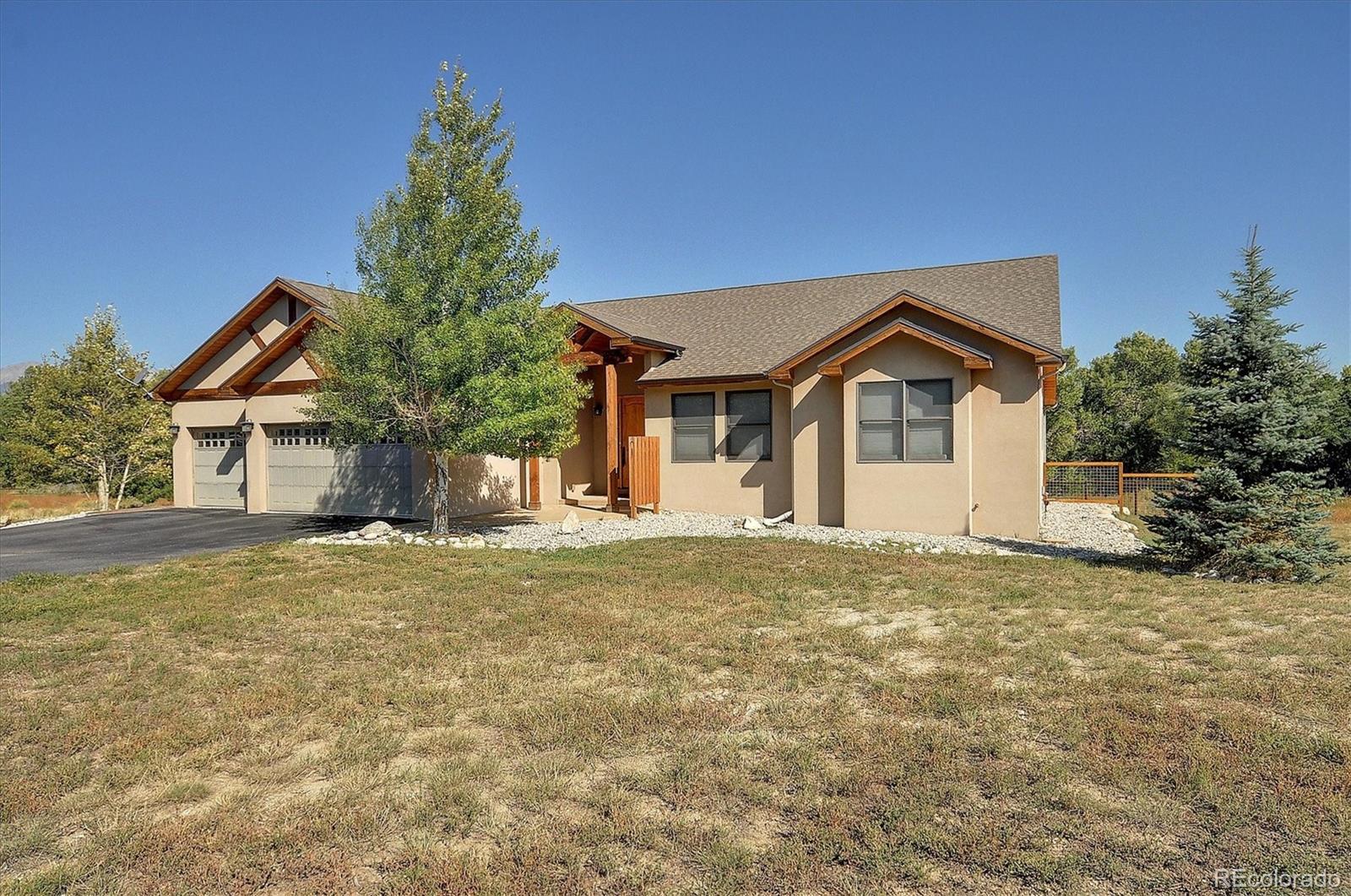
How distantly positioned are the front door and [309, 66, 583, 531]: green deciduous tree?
480 centimetres

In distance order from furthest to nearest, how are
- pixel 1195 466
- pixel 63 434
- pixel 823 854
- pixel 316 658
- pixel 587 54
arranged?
pixel 63 434
pixel 587 54
pixel 1195 466
pixel 316 658
pixel 823 854

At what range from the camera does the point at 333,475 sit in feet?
60.3

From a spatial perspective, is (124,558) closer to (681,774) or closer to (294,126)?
(294,126)

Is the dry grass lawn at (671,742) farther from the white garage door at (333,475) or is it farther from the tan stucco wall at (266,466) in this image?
the white garage door at (333,475)

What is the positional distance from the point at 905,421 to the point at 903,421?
0.03m

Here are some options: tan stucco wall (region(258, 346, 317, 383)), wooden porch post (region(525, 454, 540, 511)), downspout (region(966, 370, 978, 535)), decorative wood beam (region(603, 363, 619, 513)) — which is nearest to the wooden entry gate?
decorative wood beam (region(603, 363, 619, 513))

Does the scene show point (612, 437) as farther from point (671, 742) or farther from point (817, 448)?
point (671, 742)

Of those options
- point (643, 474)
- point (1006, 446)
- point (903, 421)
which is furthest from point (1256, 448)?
point (643, 474)

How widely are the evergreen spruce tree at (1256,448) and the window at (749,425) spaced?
789 cm

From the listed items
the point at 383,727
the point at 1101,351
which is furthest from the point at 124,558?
the point at 1101,351

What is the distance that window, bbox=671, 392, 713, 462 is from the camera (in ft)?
56.7

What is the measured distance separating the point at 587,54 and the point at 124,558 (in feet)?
42.4

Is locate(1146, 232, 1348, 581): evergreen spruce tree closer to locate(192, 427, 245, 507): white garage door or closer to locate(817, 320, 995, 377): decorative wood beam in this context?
locate(817, 320, 995, 377): decorative wood beam

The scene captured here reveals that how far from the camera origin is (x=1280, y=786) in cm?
407
